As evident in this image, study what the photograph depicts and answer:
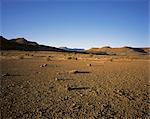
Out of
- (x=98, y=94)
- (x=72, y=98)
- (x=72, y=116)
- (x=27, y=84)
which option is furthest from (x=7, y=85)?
(x=72, y=116)

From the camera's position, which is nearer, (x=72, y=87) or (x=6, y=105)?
(x=6, y=105)

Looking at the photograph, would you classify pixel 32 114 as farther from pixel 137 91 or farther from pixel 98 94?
pixel 137 91

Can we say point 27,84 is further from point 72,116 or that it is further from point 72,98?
point 72,116

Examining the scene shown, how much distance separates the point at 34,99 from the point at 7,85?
2.72 metres

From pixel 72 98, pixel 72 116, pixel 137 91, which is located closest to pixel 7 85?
pixel 72 98

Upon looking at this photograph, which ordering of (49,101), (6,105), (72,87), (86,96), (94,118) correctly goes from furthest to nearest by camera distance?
(72,87) → (86,96) → (49,101) → (6,105) → (94,118)

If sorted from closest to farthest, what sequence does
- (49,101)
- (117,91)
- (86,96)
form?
(49,101) → (86,96) → (117,91)

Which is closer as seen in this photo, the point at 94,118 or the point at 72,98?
the point at 94,118

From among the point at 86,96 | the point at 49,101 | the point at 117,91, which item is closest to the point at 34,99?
the point at 49,101

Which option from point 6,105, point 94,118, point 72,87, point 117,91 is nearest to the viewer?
point 94,118

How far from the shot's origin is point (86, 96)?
318 inches

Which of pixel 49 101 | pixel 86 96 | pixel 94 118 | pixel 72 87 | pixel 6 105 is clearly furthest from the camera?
pixel 72 87

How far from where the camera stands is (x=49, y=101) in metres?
7.34

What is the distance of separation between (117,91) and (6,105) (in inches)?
174
